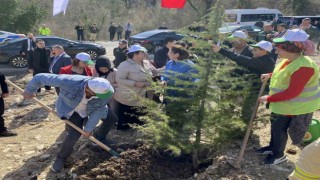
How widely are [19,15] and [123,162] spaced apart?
24028mm

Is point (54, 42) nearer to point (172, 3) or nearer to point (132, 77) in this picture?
point (172, 3)

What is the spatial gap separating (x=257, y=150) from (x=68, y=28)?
2806 cm

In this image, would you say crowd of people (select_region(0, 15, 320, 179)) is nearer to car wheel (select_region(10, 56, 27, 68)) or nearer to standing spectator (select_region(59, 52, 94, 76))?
standing spectator (select_region(59, 52, 94, 76))

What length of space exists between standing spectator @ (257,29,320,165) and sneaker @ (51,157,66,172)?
108 inches

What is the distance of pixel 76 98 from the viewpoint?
185 inches

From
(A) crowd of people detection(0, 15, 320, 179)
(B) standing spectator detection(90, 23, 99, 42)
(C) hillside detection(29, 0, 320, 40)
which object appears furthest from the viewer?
(C) hillside detection(29, 0, 320, 40)

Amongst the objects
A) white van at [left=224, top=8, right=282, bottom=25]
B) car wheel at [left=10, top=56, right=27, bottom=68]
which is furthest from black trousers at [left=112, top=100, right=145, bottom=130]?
white van at [left=224, top=8, right=282, bottom=25]

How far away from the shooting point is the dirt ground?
456cm

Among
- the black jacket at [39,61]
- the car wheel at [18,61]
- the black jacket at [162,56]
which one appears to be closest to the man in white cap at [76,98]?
the black jacket at [162,56]

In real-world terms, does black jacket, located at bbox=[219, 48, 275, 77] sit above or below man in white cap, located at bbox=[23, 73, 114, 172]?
above

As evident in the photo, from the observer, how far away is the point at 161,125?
4473 millimetres

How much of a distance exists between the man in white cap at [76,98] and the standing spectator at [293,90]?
2.02 meters

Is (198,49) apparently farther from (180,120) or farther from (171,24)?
(171,24)

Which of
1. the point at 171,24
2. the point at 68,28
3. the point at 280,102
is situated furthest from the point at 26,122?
the point at 171,24
